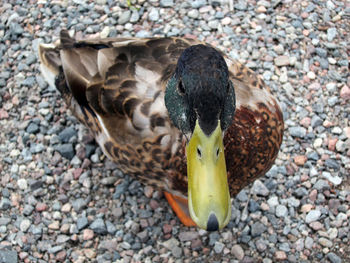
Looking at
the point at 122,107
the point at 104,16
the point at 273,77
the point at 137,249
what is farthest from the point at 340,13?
the point at 137,249

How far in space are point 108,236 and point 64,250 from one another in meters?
0.28

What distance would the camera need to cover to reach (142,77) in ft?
9.18

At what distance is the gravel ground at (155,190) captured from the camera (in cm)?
311

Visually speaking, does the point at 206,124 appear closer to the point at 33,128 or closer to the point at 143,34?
the point at 33,128

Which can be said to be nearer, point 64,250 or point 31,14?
point 64,250

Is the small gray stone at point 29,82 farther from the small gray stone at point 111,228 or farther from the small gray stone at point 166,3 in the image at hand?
the small gray stone at point 111,228

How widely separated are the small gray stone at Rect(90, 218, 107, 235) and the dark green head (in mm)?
1240

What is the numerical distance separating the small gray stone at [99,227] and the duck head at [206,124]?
1.15 m

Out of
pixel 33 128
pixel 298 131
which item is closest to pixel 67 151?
pixel 33 128

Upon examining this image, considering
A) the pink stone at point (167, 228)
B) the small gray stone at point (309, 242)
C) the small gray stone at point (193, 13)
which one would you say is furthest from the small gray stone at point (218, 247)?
the small gray stone at point (193, 13)

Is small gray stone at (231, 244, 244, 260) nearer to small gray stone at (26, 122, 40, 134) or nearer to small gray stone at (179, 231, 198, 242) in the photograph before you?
small gray stone at (179, 231, 198, 242)

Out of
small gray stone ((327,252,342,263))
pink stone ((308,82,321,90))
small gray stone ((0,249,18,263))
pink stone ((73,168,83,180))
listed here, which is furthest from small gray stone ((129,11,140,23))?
small gray stone ((327,252,342,263))

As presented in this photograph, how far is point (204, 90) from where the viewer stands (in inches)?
79.0

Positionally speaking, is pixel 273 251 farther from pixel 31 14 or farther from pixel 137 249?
pixel 31 14
